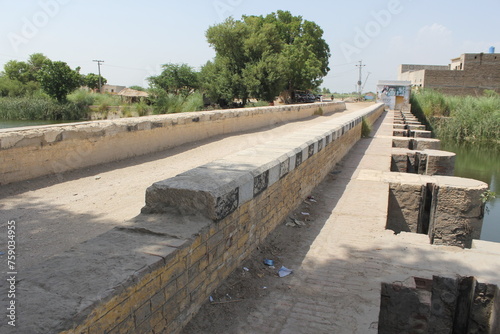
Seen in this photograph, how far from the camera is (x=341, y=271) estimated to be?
3121 millimetres

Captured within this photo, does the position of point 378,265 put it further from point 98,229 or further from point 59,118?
point 59,118

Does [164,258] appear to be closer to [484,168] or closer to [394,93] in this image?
[484,168]

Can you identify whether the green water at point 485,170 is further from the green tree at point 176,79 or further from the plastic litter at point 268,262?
the green tree at point 176,79

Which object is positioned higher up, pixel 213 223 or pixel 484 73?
pixel 484 73

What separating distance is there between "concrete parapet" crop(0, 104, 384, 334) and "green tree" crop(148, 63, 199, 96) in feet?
103

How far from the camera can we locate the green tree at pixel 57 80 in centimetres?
2880

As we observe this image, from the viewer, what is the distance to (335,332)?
2279 millimetres

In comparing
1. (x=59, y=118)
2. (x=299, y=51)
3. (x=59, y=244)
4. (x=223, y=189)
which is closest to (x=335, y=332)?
(x=223, y=189)

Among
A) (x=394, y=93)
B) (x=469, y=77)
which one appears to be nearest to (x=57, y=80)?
(x=394, y=93)

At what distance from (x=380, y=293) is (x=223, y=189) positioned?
139 cm

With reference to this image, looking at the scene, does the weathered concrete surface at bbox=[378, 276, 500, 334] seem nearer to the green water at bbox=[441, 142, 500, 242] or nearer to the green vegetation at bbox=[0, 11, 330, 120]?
the green water at bbox=[441, 142, 500, 242]

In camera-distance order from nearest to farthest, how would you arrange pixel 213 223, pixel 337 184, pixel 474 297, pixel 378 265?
pixel 213 223
pixel 474 297
pixel 378 265
pixel 337 184

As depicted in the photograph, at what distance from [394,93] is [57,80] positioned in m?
26.5

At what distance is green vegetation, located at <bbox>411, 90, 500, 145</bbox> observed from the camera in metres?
22.6
